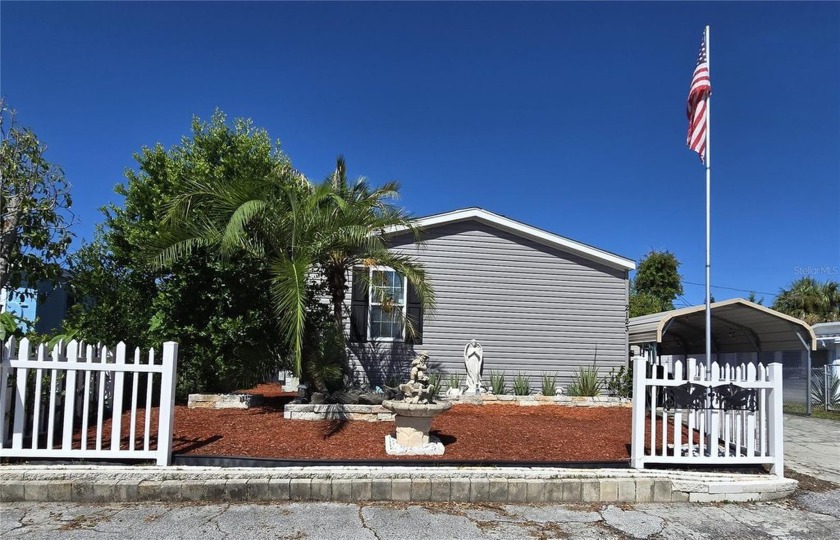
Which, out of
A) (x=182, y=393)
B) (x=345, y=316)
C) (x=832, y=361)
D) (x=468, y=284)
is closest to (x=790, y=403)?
(x=832, y=361)

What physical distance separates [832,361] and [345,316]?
1475 centimetres

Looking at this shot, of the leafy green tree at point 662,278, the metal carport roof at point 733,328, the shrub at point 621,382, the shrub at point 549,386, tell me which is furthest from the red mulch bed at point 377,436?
the leafy green tree at point 662,278

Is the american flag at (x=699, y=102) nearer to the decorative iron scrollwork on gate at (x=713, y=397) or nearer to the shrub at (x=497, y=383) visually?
the decorative iron scrollwork on gate at (x=713, y=397)

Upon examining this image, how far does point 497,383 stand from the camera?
11.9 m

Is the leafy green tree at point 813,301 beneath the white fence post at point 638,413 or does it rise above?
above

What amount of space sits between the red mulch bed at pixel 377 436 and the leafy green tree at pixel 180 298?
2.94 ft

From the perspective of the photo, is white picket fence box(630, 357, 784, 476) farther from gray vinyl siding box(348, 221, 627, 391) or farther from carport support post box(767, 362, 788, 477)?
gray vinyl siding box(348, 221, 627, 391)

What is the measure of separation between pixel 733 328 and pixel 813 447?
8216 mm

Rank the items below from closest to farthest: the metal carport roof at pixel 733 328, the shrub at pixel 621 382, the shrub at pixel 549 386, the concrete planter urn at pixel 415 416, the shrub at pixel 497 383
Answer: the concrete planter urn at pixel 415 416, the shrub at pixel 497 383, the shrub at pixel 549 386, the shrub at pixel 621 382, the metal carport roof at pixel 733 328

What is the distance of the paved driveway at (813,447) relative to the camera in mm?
7449

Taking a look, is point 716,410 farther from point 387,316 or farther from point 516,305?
point 387,316

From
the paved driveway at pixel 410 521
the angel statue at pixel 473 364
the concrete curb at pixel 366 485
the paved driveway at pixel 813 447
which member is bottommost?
the paved driveway at pixel 813 447

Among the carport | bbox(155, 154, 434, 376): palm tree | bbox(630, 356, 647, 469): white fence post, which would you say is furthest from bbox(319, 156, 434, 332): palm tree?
the carport

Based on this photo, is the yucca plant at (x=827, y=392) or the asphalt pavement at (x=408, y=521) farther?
the yucca plant at (x=827, y=392)
